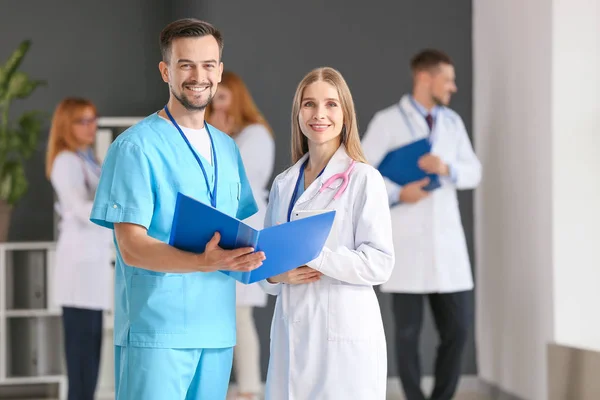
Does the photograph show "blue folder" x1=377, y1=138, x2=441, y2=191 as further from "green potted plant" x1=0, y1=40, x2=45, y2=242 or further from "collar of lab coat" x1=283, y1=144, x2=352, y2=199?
"green potted plant" x1=0, y1=40, x2=45, y2=242

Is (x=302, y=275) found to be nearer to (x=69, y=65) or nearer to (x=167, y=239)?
(x=167, y=239)

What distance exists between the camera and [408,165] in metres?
4.69

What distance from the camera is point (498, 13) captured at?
5082mm

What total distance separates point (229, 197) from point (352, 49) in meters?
3.17

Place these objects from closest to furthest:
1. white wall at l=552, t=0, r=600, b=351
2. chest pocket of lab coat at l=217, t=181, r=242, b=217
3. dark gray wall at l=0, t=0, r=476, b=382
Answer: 1. chest pocket of lab coat at l=217, t=181, r=242, b=217
2. white wall at l=552, t=0, r=600, b=351
3. dark gray wall at l=0, t=0, r=476, b=382

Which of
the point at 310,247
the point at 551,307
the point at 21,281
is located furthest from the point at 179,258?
the point at 21,281

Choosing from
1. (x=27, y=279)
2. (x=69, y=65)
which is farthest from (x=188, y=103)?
(x=69, y=65)

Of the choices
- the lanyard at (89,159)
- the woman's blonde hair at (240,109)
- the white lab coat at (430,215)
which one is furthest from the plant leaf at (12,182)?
the white lab coat at (430,215)

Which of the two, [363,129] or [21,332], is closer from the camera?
[363,129]

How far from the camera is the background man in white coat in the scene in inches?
183

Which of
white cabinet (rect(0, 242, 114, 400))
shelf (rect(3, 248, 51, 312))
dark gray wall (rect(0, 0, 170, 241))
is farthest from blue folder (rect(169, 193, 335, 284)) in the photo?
dark gray wall (rect(0, 0, 170, 241))

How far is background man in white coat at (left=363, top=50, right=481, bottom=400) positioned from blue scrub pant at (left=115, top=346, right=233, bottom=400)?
7.63 ft

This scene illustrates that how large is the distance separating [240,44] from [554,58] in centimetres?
184

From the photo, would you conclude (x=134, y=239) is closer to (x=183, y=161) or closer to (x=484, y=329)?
(x=183, y=161)
